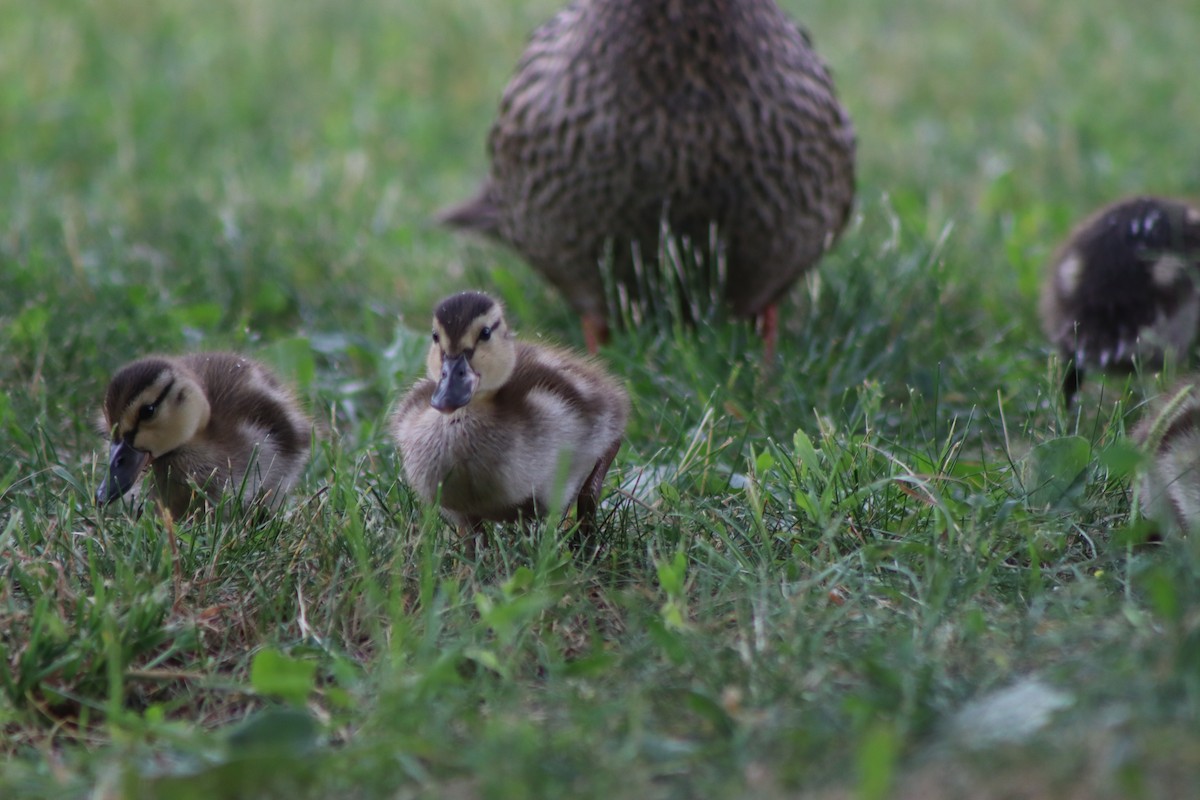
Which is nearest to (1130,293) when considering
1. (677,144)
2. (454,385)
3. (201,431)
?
(677,144)

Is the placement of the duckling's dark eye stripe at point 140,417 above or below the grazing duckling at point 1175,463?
below

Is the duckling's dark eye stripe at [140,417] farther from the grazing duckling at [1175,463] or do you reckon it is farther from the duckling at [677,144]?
the grazing duckling at [1175,463]

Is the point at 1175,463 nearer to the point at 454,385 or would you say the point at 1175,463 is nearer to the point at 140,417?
the point at 454,385

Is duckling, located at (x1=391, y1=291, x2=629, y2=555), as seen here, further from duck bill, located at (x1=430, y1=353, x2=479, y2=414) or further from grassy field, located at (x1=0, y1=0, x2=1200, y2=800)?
grassy field, located at (x1=0, y1=0, x2=1200, y2=800)

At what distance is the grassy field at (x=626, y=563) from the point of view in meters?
2.00

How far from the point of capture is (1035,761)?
1.83m

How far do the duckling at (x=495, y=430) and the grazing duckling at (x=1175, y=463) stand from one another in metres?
1.05

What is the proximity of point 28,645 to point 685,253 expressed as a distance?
2537 mm

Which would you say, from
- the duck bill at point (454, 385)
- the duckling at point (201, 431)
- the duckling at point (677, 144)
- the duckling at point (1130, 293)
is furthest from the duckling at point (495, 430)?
the duckling at point (1130, 293)

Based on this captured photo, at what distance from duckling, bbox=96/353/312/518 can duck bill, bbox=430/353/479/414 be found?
1.44 feet

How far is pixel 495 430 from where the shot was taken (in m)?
2.95

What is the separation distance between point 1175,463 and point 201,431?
6.78 ft

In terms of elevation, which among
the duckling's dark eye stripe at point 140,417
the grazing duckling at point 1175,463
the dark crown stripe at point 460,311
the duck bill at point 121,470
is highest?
the dark crown stripe at point 460,311

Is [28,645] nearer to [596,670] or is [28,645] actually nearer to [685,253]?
[596,670]
